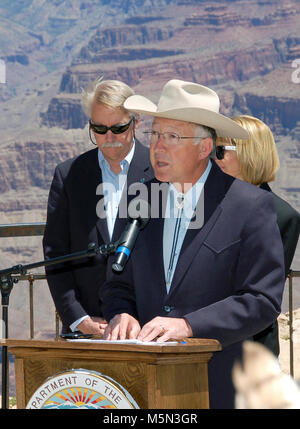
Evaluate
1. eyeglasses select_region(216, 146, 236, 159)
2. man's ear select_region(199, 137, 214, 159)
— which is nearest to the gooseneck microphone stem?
man's ear select_region(199, 137, 214, 159)

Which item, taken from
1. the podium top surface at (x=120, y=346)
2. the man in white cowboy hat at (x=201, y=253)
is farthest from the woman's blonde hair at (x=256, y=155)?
the podium top surface at (x=120, y=346)

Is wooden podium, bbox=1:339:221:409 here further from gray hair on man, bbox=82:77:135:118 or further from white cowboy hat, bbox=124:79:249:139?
gray hair on man, bbox=82:77:135:118

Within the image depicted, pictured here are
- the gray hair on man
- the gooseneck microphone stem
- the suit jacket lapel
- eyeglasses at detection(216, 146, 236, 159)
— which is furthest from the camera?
the gray hair on man

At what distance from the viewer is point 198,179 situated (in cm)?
279

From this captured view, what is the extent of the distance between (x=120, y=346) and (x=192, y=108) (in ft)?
3.26

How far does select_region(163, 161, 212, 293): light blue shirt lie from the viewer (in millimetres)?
2680

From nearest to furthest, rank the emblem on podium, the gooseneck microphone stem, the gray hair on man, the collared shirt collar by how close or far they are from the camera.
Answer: the emblem on podium < the gooseneck microphone stem < the gray hair on man < the collared shirt collar

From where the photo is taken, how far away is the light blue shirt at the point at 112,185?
3.76 m

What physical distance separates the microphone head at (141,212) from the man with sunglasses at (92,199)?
37.3 inches

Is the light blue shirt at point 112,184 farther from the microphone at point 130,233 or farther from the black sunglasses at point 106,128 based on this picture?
the microphone at point 130,233

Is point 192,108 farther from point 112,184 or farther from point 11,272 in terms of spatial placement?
point 112,184

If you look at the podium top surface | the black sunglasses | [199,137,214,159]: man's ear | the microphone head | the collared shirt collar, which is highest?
the black sunglasses

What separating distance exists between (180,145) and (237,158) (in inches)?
28.8
